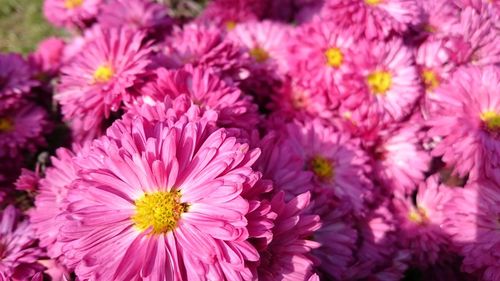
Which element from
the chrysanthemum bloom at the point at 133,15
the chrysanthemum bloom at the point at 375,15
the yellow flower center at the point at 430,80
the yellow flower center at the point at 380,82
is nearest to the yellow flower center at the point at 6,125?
the chrysanthemum bloom at the point at 133,15

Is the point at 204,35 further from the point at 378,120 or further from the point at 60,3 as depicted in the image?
the point at 60,3

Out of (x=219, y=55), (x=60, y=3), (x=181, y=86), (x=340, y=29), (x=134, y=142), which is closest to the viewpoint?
(x=134, y=142)

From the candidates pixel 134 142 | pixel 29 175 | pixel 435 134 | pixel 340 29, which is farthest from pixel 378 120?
pixel 29 175

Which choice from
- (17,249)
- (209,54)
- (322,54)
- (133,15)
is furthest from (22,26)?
(322,54)

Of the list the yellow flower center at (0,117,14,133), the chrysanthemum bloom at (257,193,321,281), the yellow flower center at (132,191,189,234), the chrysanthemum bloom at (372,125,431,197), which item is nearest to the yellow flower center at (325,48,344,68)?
the chrysanthemum bloom at (372,125,431,197)

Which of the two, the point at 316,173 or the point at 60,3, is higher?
the point at 60,3

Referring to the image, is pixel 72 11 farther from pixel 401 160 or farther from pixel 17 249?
pixel 401 160
